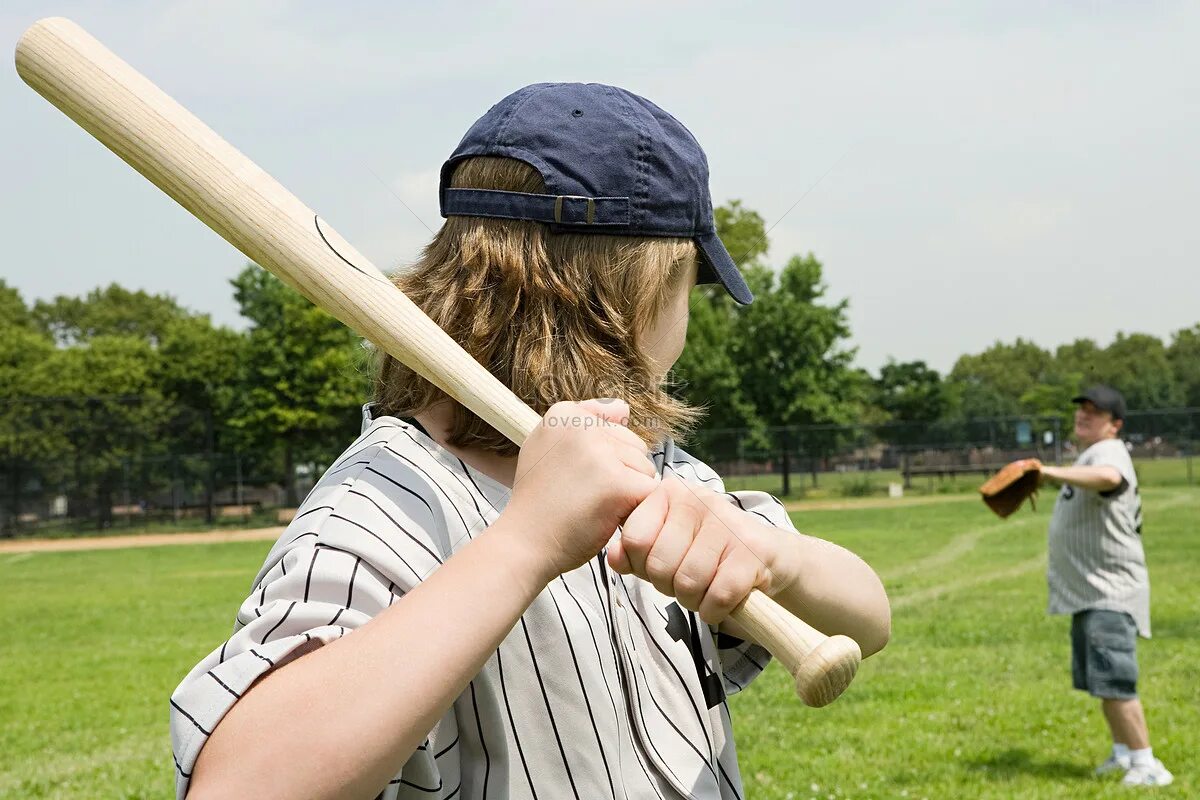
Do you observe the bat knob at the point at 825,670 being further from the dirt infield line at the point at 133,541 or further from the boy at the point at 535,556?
the dirt infield line at the point at 133,541

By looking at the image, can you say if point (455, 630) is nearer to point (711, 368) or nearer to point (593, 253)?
point (593, 253)

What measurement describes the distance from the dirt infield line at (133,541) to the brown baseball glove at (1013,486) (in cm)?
2381

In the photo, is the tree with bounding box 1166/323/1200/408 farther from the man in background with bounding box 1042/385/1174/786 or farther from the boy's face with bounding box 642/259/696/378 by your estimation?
the boy's face with bounding box 642/259/696/378

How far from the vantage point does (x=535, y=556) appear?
128 cm

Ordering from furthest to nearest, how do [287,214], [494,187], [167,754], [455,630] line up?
[167,754]
[494,187]
[287,214]
[455,630]

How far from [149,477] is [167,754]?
31.2 m

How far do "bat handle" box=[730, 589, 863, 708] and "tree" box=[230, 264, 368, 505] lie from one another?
133ft

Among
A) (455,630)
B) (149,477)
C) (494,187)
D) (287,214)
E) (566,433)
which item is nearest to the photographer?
(455,630)

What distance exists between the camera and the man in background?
6.24m

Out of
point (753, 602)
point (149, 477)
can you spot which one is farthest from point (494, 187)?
point (149, 477)

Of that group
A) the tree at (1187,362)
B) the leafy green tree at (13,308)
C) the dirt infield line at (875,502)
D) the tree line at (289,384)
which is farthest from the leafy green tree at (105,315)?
the tree at (1187,362)

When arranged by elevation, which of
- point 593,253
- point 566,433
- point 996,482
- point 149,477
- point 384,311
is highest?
point 593,253

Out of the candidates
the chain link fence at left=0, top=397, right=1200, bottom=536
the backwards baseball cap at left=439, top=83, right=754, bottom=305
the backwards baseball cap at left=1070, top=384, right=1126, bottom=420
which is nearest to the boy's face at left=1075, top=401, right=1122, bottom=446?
the backwards baseball cap at left=1070, top=384, right=1126, bottom=420

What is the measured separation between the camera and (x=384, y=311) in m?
1.52
